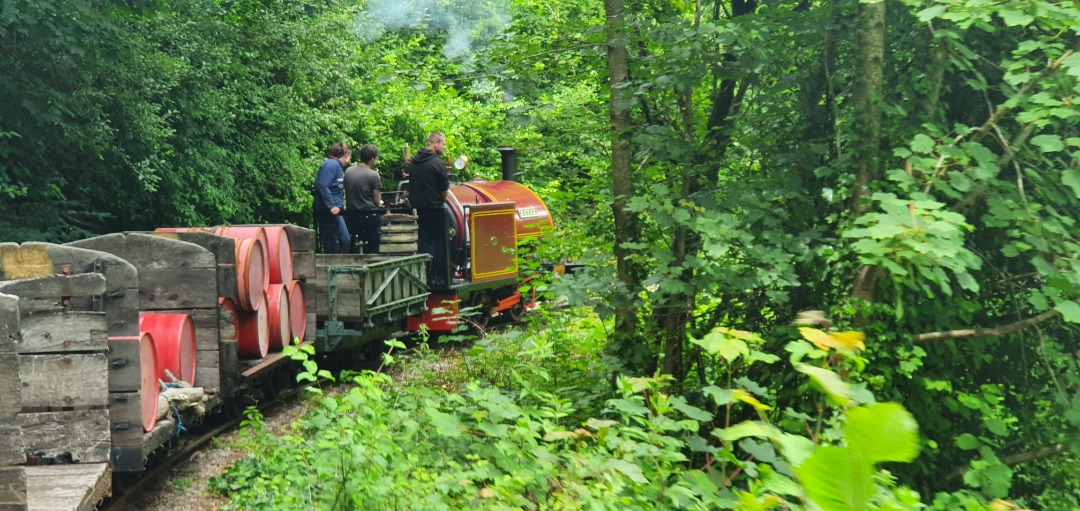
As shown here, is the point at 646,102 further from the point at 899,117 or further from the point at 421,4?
Result: the point at 421,4

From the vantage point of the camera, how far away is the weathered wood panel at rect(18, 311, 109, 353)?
5.36 m

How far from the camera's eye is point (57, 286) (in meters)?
5.37

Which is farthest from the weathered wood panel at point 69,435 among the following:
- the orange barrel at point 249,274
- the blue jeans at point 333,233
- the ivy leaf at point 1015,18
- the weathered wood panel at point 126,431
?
the blue jeans at point 333,233

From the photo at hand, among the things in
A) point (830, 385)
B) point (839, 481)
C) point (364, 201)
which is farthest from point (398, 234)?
point (839, 481)

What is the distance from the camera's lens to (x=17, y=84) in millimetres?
11453

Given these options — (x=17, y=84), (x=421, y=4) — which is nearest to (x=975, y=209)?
(x=17, y=84)

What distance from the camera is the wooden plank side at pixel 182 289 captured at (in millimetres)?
7543

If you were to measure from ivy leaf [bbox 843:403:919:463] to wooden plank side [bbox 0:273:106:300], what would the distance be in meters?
4.44

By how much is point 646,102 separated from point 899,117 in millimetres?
1613

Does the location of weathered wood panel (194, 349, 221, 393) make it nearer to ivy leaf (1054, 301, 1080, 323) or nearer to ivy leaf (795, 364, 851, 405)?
ivy leaf (1054, 301, 1080, 323)

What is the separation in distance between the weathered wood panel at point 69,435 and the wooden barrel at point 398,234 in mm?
6809

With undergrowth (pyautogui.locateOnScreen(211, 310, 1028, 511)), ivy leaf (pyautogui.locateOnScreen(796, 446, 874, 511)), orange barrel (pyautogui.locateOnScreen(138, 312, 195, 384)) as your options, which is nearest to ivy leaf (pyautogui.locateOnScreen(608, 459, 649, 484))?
undergrowth (pyautogui.locateOnScreen(211, 310, 1028, 511))

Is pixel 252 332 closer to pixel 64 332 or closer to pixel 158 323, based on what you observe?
pixel 158 323

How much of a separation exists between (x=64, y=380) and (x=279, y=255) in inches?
151
